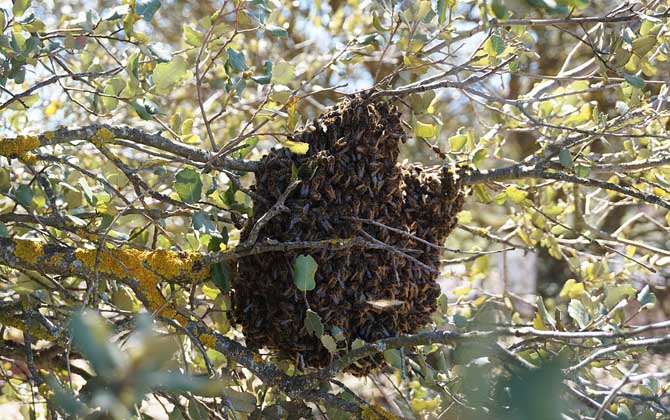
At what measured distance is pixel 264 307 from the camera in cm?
155

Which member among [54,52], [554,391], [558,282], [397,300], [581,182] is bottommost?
[554,391]

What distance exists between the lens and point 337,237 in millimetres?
1526

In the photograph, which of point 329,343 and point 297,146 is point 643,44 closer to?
point 297,146

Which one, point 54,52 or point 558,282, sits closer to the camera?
point 54,52

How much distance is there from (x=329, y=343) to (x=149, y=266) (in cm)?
38

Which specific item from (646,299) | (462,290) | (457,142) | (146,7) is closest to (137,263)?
(146,7)

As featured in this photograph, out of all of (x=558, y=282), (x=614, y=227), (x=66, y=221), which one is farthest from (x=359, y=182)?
(x=558, y=282)

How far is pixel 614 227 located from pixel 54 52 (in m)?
4.19

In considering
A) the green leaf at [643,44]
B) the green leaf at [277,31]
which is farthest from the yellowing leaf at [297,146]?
the green leaf at [643,44]

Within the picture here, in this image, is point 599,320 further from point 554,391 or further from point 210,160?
point 554,391

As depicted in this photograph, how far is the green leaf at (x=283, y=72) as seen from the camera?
158 cm

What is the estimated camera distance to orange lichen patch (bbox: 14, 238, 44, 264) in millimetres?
1440

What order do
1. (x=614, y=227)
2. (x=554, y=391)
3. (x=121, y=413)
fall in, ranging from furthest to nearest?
1. (x=614, y=227)
2. (x=121, y=413)
3. (x=554, y=391)

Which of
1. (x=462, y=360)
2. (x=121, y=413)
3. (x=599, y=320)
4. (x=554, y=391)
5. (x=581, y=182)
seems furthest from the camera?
(x=581, y=182)
